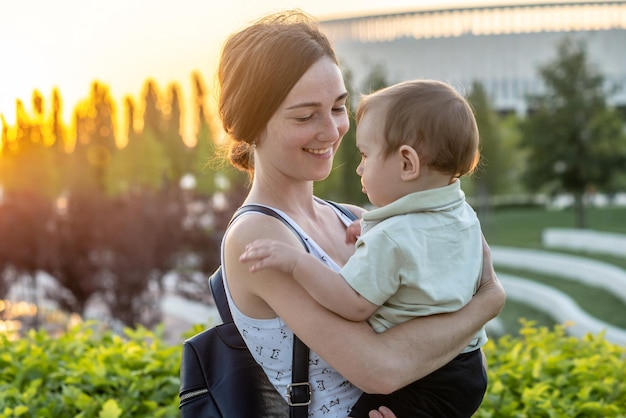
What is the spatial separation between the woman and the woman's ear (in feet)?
0.84

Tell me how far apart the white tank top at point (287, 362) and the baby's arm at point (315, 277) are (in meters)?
0.19

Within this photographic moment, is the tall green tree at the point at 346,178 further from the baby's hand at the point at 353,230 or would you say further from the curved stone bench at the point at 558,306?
the baby's hand at the point at 353,230

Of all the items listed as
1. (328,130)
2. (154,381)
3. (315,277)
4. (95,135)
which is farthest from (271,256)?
(95,135)

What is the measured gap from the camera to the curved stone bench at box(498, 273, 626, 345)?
13.6 m

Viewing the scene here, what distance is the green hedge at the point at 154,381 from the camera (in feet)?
10.8

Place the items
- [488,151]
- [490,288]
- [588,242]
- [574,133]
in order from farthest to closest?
1. [488,151]
2. [574,133]
3. [588,242]
4. [490,288]

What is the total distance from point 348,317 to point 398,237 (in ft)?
0.71

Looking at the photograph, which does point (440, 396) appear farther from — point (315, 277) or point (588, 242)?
point (588, 242)

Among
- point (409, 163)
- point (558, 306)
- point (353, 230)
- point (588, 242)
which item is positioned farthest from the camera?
point (588, 242)

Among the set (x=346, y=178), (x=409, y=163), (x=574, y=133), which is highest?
(x=409, y=163)

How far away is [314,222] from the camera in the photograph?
2449mm

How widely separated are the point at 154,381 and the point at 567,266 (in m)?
16.9

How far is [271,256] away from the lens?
77.6 inches

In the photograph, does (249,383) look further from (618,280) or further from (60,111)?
(60,111)
